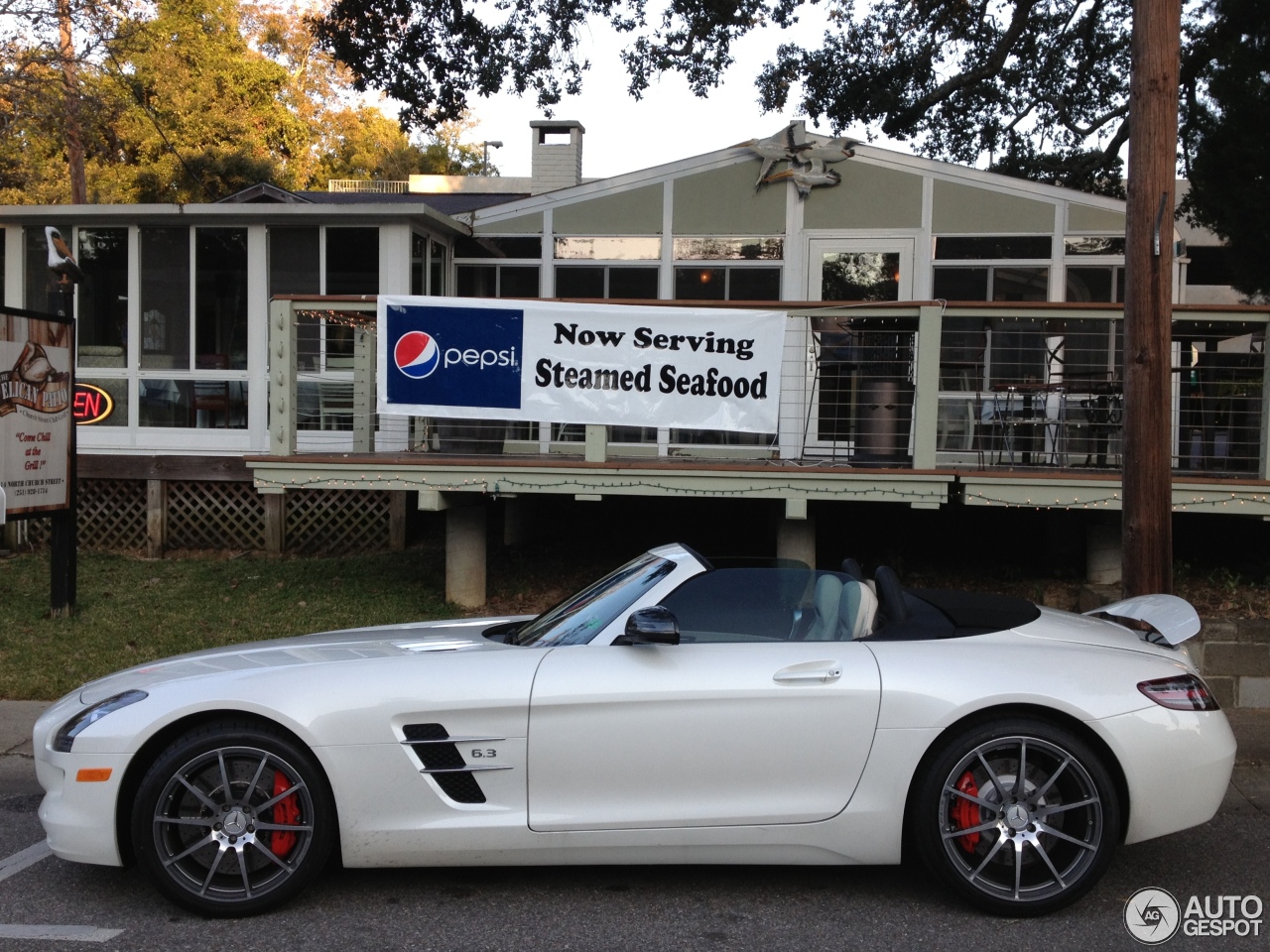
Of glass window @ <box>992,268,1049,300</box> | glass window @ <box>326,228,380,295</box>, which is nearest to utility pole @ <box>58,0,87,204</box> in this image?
glass window @ <box>326,228,380,295</box>

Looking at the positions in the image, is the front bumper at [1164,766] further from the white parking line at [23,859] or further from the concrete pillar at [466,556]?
the concrete pillar at [466,556]

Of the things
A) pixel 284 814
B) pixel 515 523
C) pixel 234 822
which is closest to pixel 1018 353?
pixel 515 523

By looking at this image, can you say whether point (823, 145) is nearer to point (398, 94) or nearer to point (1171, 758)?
point (398, 94)

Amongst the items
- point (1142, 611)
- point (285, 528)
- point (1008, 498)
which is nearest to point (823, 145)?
point (1008, 498)

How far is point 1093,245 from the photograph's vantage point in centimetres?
1183

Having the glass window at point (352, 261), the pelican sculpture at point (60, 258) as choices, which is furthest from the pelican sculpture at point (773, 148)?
the pelican sculpture at point (60, 258)

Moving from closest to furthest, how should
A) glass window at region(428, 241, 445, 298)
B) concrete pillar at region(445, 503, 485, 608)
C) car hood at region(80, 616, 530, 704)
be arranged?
car hood at region(80, 616, 530, 704) → concrete pillar at region(445, 503, 485, 608) → glass window at region(428, 241, 445, 298)

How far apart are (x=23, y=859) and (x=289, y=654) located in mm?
1470

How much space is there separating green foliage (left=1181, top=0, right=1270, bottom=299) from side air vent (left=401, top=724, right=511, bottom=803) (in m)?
13.0

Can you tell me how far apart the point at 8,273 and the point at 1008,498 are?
35.0 feet

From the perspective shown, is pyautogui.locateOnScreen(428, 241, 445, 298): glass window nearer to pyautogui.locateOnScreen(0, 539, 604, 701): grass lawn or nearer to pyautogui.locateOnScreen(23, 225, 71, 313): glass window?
pyautogui.locateOnScreen(0, 539, 604, 701): grass lawn

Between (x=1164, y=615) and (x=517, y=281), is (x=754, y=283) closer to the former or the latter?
(x=517, y=281)

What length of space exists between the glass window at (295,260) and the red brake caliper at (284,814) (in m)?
8.96

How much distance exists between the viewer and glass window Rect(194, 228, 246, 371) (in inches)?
484
